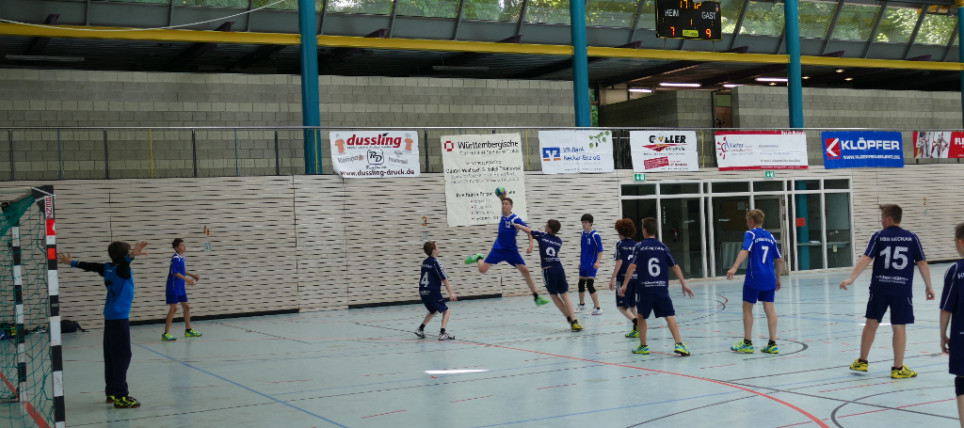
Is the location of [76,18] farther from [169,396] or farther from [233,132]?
[169,396]

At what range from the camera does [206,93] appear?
2391 cm

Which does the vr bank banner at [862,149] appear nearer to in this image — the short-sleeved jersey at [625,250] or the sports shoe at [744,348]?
the short-sleeved jersey at [625,250]

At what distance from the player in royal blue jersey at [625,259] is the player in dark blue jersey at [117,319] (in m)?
6.73

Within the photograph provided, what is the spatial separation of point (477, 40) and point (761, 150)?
30.7 ft


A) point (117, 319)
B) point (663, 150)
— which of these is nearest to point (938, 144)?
point (663, 150)

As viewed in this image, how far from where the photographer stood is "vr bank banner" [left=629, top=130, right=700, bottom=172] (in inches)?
1006

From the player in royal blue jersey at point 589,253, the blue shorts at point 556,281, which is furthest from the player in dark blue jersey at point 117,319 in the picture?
the player in royal blue jersey at point 589,253

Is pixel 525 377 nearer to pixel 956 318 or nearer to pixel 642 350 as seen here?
pixel 642 350

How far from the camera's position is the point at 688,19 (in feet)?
84.0

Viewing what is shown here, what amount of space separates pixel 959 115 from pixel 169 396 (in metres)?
33.3

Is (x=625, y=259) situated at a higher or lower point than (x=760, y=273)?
higher

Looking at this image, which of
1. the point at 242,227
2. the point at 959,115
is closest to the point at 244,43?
the point at 242,227

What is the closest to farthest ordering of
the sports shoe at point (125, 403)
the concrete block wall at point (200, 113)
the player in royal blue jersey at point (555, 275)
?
the sports shoe at point (125, 403) < the player in royal blue jersey at point (555, 275) < the concrete block wall at point (200, 113)

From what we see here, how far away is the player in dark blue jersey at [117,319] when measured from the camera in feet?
32.4
